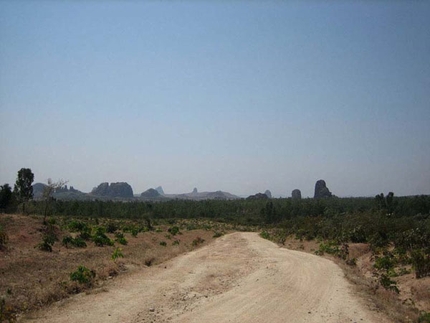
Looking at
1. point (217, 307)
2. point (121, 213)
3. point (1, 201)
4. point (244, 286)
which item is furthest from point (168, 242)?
point (121, 213)

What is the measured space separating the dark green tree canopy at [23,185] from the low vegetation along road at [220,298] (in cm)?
5338

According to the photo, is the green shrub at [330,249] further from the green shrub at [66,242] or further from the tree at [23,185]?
the tree at [23,185]

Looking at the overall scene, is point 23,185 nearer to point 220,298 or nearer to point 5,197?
point 5,197

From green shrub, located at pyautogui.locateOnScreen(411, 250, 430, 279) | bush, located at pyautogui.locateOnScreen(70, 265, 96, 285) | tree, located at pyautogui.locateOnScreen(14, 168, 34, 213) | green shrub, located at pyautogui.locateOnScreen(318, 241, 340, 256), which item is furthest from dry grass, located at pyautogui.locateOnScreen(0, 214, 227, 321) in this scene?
tree, located at pyautogui.locateOnScreen(14, 168, 34, 213)

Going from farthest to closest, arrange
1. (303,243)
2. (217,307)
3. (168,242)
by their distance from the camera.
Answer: (303,243), (168,242), (217,307)

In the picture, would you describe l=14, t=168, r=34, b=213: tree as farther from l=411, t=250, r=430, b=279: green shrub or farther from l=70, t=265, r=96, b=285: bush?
l=411, t=250, r=430, b=279: green shrub

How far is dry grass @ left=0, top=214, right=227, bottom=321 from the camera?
12.9 m

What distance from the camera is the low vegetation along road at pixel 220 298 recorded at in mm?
11383

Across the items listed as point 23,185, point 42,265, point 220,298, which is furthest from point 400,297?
point 23,185

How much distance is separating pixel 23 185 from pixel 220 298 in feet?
202

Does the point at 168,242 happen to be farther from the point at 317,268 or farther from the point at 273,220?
the point at 273,220

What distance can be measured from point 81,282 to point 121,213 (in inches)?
3094

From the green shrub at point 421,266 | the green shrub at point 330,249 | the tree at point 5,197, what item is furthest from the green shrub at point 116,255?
the tree at point 5,197

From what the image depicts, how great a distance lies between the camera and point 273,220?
98.1 m
